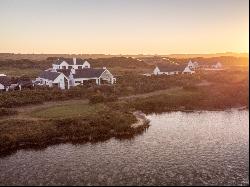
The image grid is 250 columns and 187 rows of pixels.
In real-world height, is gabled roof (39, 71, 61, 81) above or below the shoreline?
above

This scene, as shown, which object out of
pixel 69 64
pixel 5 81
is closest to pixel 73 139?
pixel 5 81

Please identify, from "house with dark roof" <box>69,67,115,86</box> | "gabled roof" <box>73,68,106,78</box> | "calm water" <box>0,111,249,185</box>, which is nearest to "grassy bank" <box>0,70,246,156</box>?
"calm water" <box>0,111,249,185</box>

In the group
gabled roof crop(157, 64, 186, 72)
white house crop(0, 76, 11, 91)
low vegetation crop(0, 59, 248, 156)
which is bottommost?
low vegetation crop(0, 59, 248, 156)

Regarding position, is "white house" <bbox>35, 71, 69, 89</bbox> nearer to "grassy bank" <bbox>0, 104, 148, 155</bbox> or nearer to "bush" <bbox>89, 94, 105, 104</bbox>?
"bush" <bbox>89, 94, 105, 104</bbox>

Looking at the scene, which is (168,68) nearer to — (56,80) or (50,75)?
(50,75)

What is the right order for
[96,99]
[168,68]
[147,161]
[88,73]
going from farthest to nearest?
[168,68]
[88,73]
[96,99]
[147,161]

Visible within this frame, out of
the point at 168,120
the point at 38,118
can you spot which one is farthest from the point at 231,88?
the point at 38,118
